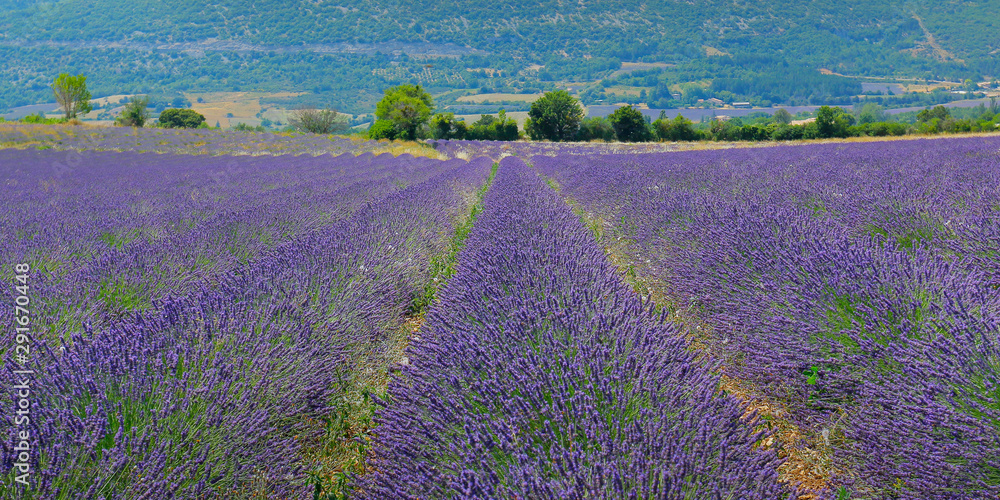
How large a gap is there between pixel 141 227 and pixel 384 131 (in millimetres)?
30015

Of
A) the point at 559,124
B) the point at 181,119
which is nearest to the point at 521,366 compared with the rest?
the point at 559,124

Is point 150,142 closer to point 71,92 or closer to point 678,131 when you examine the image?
point 71,92

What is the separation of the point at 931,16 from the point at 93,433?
935ft

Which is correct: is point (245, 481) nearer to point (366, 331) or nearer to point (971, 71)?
point (366, 331)

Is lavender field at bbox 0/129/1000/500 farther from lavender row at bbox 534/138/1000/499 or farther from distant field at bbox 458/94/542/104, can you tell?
distant field at bbox 458/94/542/104

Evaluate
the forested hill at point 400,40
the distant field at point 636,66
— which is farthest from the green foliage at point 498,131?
the distant field at point 636,66

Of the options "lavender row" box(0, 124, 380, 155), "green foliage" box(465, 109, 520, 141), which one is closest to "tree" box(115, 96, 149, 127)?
"lavender row" box(0, 124, 380, 155)

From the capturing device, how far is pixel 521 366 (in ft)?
4.87

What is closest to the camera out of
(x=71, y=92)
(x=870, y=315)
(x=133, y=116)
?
(x=870, y=315)

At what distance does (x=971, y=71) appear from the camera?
14388cm

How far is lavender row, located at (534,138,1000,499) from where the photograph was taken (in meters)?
1.30

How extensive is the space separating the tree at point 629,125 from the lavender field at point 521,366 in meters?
29.4

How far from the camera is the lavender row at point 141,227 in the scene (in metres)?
2.46

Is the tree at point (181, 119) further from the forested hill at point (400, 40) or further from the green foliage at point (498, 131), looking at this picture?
the forested hill at point (400, 40)
